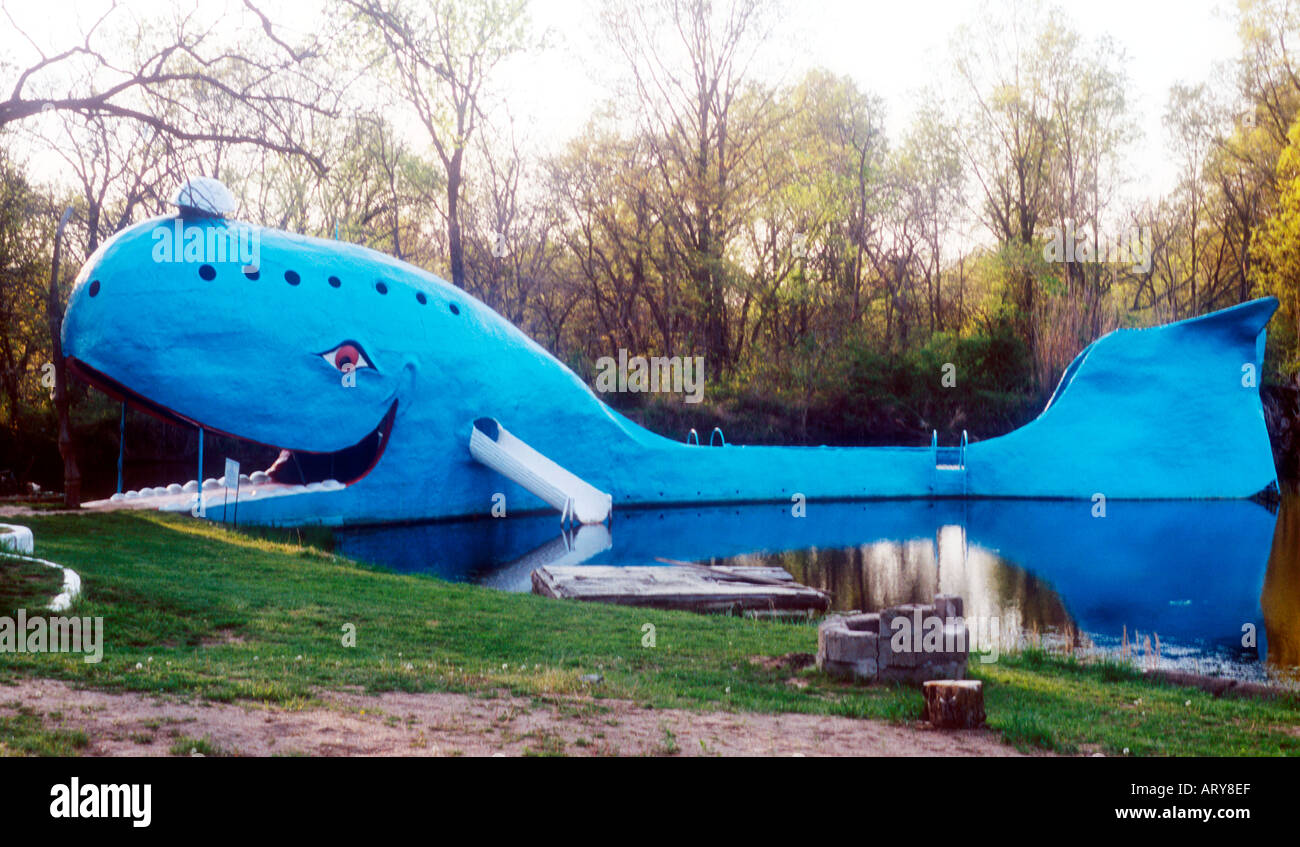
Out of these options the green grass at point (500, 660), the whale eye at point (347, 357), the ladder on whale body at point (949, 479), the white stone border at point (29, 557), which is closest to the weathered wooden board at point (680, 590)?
the green grass at point (500, 660)

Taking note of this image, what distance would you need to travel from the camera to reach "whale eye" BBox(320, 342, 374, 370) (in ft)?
62.8

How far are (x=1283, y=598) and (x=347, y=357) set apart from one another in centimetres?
1519

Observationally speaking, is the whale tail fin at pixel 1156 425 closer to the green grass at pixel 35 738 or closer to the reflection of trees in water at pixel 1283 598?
the reflection of trees in water at pixel 1283 598

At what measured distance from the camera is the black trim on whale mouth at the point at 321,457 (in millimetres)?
18344

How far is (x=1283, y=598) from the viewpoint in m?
12.8

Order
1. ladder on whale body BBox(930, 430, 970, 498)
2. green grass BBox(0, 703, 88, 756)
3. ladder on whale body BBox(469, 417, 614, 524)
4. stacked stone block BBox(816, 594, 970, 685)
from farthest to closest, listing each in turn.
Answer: ladder on whale body BBox(930, 430, 970, 498), ladder on whale body BBox(469, 417, 614, 524), stacked stone block BBox(816, 594, 970, 685), green grass BBox(0, 703, 88, 756)

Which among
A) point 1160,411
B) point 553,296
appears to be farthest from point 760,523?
point 553,296

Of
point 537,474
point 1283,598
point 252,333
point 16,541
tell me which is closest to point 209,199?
point 252,333

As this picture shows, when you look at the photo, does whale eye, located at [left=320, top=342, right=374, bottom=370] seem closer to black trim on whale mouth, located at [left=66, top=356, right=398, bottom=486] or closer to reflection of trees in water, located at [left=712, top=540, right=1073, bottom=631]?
black trim on whale mouth, located at [left=66, top=356, right=398, bottom=486]

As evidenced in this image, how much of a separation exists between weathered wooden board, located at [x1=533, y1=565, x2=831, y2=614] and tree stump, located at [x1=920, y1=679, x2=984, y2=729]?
5.72 m

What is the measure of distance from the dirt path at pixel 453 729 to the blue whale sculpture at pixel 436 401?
12.7 metres

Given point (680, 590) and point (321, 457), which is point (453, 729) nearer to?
point (680, 590)

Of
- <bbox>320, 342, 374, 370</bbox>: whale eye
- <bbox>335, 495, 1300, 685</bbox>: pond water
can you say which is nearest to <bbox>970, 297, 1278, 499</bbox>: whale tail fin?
<bbox>335, 495, 1300, 685</bbox>: pond water

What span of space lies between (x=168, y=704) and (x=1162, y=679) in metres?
6.98
